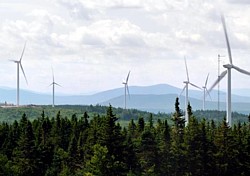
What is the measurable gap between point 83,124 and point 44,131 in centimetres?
1271

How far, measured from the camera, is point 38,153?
101375mm

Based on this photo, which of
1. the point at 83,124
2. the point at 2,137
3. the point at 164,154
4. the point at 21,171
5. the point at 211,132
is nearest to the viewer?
the point at 21,171

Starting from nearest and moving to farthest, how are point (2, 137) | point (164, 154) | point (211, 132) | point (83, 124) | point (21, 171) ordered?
point (21, 171), point (164, 154), point (211, 132), point (2, 137), point (83, 124)

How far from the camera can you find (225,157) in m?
106

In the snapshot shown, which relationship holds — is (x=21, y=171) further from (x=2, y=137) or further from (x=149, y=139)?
(x=2, y=137)

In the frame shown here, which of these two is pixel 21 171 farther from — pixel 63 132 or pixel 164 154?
pixel 63 132

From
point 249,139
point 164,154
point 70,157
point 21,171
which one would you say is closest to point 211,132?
point 249,139

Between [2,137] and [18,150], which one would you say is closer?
[18,150]

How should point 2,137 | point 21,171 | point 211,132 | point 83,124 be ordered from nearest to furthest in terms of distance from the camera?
point 21,171 → point 211,132 → point 2,137 → point 83,124

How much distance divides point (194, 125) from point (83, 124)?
3546 cm

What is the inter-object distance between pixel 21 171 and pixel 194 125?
25.6 metres

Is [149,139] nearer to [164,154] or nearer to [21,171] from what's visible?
[164,154]

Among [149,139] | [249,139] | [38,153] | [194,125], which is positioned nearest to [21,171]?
[38,153]

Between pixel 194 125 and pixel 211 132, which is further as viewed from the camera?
pixel 211 132
